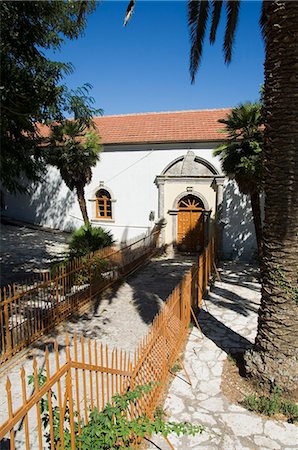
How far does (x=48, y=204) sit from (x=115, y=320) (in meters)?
13.6

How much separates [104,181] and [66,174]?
451 cm

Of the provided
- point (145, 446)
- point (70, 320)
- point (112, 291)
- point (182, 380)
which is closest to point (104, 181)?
point (112, 291)

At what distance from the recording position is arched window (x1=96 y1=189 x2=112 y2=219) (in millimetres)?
17694

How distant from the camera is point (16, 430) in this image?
411 cm

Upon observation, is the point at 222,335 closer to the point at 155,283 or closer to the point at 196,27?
the point at 155,283

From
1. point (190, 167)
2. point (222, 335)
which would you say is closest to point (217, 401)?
point (222, 335)

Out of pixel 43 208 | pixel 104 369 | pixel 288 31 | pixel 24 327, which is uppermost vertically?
pixel 288 31

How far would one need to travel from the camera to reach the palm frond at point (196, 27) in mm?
7930

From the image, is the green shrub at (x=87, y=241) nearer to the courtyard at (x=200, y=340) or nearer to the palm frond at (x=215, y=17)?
the courtyard at (x=200, y=340)

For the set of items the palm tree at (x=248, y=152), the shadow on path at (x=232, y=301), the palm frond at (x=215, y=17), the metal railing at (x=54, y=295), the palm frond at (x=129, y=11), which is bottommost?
the shadow on path at (x=232, y=301)

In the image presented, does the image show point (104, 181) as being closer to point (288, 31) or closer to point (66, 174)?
point (66, 174)

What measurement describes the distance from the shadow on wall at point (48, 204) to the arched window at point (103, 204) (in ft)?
6.27

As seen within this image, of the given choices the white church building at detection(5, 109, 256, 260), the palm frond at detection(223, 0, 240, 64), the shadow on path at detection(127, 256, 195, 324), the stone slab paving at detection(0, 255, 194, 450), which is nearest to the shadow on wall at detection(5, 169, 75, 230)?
the white church building at detection(5, 109, 256, 260)

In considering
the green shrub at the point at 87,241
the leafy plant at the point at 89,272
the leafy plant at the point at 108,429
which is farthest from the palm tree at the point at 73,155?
the leafy plant at the point at 108,429
